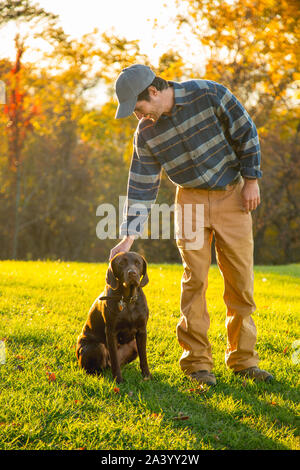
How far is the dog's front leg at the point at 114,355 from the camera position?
3746mm

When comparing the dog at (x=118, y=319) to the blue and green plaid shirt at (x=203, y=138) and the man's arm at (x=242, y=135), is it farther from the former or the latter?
the man's arm at (x=242, y=135)

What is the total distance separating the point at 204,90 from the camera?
366 centimetres

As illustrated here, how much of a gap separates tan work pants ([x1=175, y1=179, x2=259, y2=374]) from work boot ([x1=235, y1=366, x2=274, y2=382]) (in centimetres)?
4

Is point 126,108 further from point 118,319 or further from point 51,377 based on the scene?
point 51,377

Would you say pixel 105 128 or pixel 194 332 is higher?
pixel 105 128

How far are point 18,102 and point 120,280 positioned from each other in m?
16.7

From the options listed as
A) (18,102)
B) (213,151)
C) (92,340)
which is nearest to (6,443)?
(92,340)

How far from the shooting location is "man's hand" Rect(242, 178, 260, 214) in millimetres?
3789

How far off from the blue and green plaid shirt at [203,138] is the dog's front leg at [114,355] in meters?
1.32

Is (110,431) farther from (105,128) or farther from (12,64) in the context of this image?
(12,64)

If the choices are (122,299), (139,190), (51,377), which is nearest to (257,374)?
(122,299)

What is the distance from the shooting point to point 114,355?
3.77 meters

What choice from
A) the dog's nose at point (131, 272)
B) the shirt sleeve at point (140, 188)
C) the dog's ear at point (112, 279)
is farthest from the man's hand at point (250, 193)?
the dog's ear at point (112, 279)

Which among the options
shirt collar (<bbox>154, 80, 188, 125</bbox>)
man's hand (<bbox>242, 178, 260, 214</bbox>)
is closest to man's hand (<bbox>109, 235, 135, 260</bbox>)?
man's hand (<bbox>242, 178, 260, 214</bbox>)
